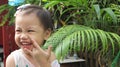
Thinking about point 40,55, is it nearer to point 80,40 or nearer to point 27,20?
point 27,20

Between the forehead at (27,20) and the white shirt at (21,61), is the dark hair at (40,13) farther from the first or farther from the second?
the white shirt at (21,61)

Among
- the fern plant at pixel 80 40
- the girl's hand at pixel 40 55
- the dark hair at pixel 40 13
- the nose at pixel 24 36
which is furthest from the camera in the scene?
the fern plant at pixel 80 40

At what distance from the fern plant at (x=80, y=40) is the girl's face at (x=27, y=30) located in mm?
671

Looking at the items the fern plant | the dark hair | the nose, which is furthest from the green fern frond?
the nose

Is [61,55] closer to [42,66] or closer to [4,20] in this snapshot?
[42,66]

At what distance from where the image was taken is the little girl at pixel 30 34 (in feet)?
4.76

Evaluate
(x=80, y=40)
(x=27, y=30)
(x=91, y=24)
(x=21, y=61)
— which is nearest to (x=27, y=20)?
(x=27, y=30)

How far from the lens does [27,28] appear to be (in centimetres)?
153

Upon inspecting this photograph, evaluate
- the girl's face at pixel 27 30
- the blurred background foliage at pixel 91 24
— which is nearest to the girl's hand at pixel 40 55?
the girl's face at pixel 27 30

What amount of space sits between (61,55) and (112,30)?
0.77 metres

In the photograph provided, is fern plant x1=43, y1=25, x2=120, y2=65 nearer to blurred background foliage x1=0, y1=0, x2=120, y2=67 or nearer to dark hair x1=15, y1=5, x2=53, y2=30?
blurred background foliage x1=0, y1=0, x2=120, y2=67

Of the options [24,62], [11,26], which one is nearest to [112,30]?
[24,62]

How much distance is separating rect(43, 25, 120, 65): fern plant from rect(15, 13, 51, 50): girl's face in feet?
2.20

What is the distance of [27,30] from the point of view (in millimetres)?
1525
